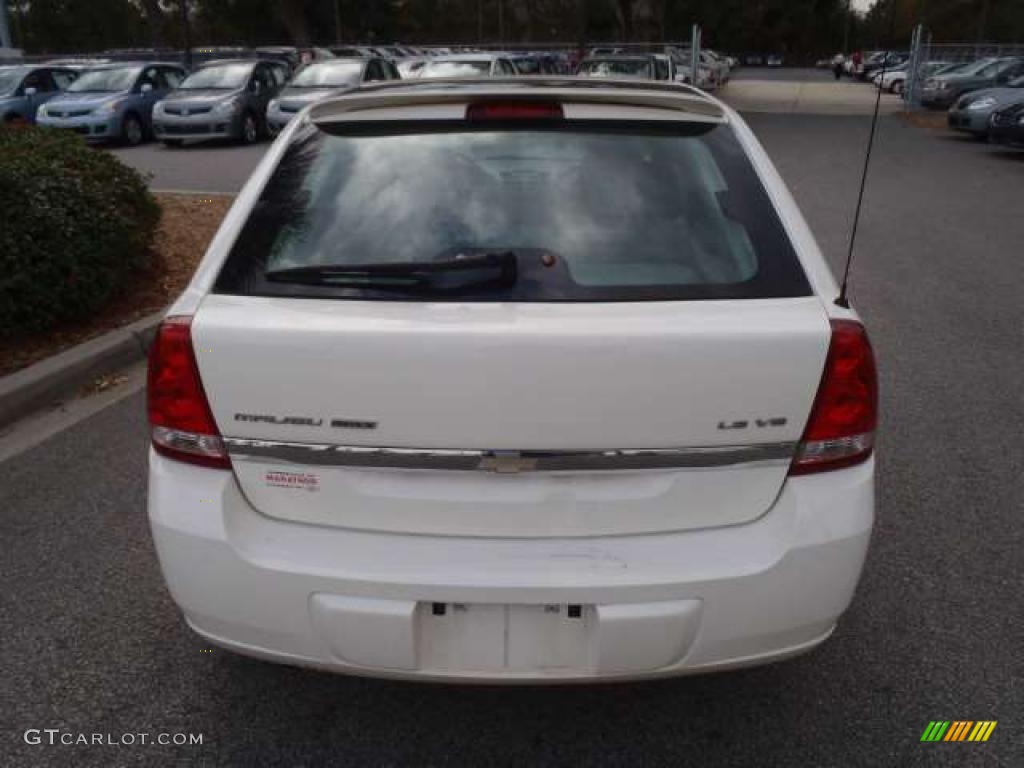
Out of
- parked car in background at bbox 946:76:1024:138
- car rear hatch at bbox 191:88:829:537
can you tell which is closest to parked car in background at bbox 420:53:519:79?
parked car in background at bbox 946:76:1024:138

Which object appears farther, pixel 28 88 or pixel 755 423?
pixel 28 88

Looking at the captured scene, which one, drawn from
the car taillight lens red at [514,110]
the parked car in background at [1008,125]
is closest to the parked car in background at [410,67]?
the parked car in background at [1008,125]

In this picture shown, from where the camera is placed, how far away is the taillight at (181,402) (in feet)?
7.10

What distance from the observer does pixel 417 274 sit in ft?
7.24

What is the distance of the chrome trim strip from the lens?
208 cm

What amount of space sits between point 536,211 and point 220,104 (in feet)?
54.3

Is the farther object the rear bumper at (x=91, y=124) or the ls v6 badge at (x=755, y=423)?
the rear bumper at (x=91, y=124)

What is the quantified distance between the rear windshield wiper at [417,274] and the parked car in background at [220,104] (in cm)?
1641

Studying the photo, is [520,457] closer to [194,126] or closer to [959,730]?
[959,730]

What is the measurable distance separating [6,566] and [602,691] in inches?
90.2

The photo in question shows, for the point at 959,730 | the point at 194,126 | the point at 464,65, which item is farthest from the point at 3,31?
the point at 959,730

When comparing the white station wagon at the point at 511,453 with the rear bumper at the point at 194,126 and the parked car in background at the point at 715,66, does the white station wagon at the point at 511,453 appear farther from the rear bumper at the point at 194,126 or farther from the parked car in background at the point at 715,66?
the parked car in background at the point at 715,66

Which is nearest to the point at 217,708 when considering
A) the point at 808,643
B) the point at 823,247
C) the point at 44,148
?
the point at 808,643

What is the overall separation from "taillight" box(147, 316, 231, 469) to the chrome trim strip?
163 millimetres
